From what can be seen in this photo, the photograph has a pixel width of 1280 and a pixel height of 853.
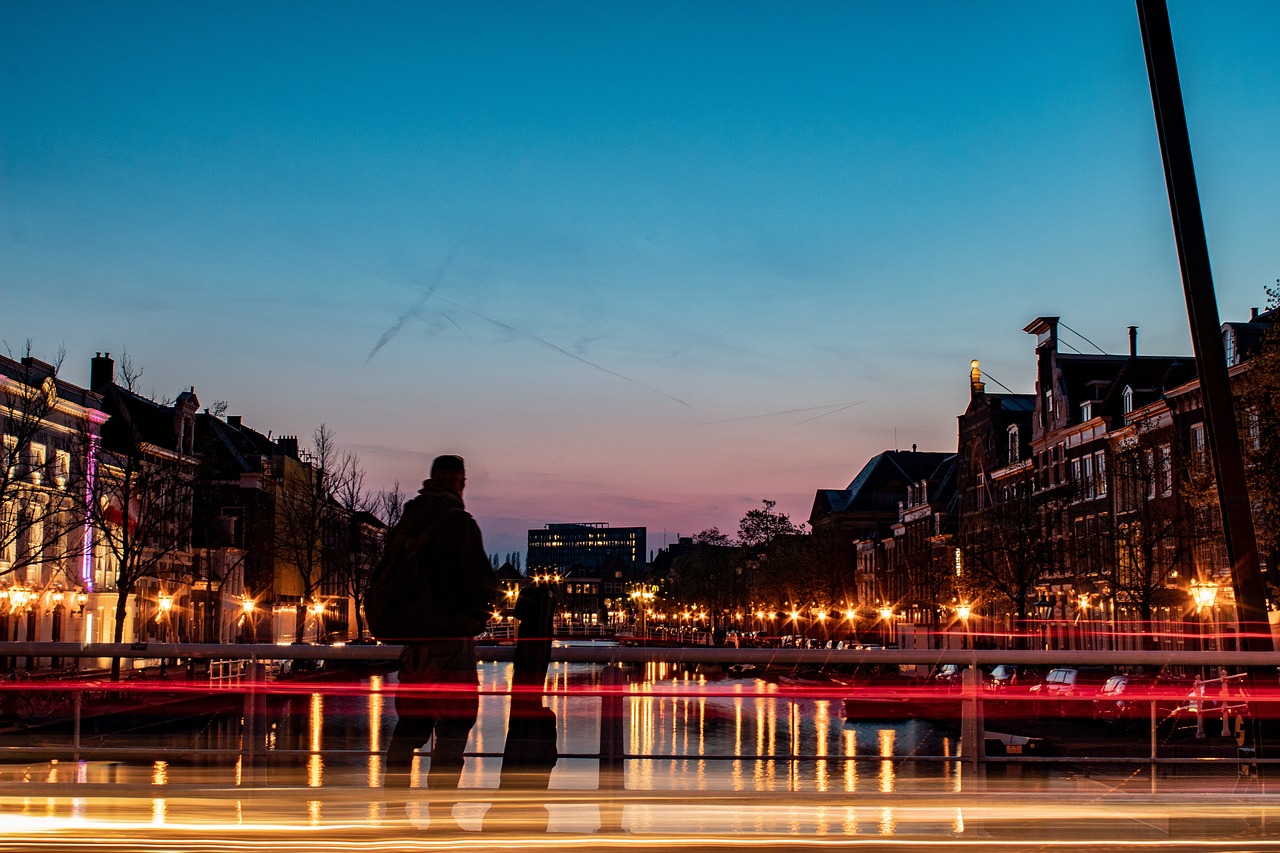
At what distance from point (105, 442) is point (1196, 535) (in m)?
57.7

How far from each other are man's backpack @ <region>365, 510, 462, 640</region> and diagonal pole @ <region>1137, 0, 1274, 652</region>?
6402 mm

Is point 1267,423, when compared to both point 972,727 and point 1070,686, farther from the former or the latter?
point 972,727

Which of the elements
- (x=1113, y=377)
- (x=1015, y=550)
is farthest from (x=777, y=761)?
(x=1113, y=377)

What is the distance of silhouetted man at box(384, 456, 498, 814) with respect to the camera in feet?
30.8

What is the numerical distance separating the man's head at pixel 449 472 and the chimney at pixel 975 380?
3827 inches

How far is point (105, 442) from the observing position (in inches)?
3142

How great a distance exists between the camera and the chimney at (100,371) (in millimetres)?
86875

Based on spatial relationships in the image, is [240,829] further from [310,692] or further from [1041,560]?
[1041,560]

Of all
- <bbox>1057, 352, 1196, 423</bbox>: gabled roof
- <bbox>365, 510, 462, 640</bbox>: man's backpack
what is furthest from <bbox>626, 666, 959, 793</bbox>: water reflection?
<bbox>1057, 352, 1196, 423</bbox>: gabled roof

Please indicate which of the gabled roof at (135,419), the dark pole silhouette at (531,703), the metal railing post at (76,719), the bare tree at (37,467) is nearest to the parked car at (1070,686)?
the dark pole silhouette at (531,703)

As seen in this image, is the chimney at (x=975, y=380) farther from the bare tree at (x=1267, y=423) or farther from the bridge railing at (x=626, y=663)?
the bridge railing at (x=626, y=663)

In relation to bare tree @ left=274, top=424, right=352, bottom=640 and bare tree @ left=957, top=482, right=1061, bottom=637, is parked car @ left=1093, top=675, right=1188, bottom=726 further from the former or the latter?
bare tree @ left=274, top=424, right=352, bottom=640

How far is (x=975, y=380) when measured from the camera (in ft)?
347

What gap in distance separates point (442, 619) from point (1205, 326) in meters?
6.93
